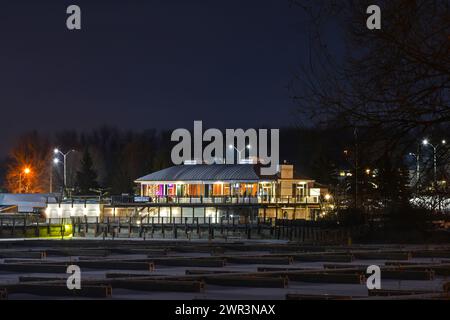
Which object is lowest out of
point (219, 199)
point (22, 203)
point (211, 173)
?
point (22, 203)

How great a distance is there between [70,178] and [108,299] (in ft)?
510

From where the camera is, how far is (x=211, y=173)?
112688 mm

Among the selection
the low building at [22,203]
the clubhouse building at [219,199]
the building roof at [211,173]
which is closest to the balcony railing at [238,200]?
the clubhouse building at [219,199]

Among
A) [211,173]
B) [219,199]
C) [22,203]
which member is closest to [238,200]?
[219,199]

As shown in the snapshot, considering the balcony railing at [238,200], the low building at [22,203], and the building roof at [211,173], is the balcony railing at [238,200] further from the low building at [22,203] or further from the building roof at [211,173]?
the low building at [22,203]

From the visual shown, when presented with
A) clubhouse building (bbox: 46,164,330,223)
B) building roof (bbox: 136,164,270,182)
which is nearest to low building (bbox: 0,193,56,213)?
clubhouse building (bbox: 46,164,330,223)

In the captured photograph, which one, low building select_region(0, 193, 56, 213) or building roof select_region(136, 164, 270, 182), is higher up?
building roof select_region(136, 164, 270, 182)

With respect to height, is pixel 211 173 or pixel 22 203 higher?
pixel 211 173

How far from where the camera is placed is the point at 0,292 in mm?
19125

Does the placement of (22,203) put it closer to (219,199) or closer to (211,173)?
(211,173)

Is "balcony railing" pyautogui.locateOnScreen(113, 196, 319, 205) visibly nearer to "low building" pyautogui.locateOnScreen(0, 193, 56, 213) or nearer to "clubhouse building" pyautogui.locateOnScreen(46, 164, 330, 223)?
"clubhouse building" pyautogui.locateOnScreen(46, 164, 330, 223)

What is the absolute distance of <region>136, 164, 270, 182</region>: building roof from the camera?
110 meters

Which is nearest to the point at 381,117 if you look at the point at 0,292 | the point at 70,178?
the point at 0,292
